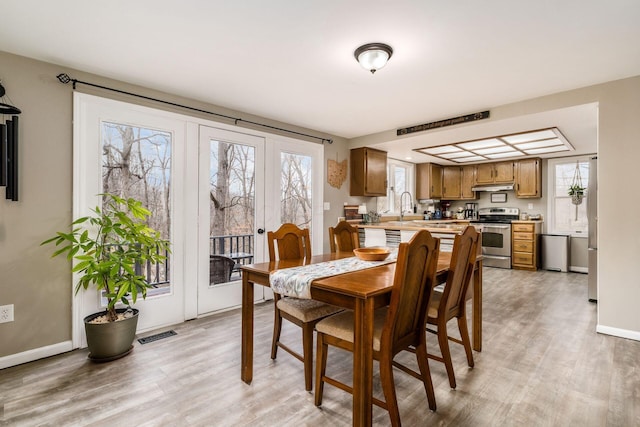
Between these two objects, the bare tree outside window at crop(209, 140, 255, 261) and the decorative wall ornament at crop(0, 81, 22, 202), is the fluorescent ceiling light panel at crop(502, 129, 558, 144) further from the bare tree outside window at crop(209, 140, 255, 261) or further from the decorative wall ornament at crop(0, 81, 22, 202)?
the decorative wall ornament at crop(0, 81, 22, 202)

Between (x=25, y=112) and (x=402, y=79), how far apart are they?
298 cm

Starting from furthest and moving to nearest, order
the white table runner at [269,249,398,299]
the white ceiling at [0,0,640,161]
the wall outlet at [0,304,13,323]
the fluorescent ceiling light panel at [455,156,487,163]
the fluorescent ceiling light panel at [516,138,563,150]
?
the fluorescent ceiling light panel at [455,156,487,163]
the fluorescent ceiling light panel at [516,138,563,150]
the wall outlet at [0,304,13,323]
the white ceiling at [0,0,640,161]
the white table runner at [269,249,398,299]

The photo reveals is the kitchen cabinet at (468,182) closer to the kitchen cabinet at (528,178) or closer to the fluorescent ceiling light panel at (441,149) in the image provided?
the kitchen cabinet at (528,178)

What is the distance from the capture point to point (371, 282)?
169 cm

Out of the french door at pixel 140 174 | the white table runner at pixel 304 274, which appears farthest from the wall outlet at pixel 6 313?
the white table runner at pixel 304 274

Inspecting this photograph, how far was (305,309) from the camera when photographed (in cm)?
209

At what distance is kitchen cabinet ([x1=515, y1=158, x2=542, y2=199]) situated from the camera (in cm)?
603

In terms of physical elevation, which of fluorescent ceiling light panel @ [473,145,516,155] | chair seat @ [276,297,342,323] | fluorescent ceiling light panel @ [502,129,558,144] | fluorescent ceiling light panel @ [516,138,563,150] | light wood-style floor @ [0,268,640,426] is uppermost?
fluorescent ceiling light panel @ [473,145,516,155]

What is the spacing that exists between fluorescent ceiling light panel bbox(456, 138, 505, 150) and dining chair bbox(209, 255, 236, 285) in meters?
3.63

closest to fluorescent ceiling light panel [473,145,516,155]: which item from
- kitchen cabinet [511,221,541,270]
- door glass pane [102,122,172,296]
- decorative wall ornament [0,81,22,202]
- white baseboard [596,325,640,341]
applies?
kitchen cabinet [511,221,541,270]

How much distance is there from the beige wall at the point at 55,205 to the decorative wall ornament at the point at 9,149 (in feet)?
0.23

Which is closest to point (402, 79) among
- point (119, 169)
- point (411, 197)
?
point (119, 169)

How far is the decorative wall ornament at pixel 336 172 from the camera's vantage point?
4.77m

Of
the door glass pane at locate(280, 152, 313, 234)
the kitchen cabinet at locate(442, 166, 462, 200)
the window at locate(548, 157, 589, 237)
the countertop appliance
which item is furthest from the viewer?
the kitchen cabinet at locate(442, 166, 462, 200)
